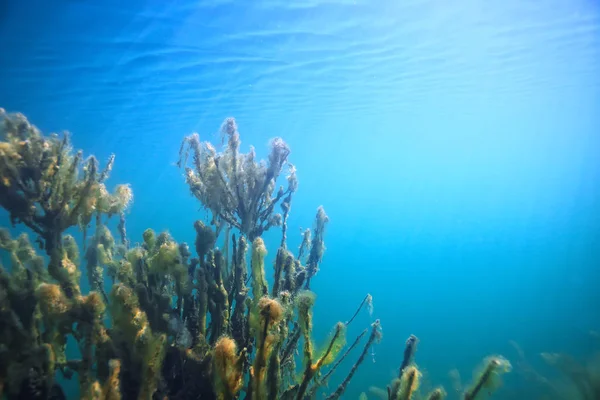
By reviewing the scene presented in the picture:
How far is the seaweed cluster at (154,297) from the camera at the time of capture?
7.81 feet

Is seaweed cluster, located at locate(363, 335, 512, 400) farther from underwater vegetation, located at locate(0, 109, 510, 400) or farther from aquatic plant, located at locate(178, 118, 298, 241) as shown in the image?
aquatic plant, located at locate(178, 118, 298, 241)

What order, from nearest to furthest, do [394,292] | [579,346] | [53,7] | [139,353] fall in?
[139,353] < [53,7] < [579,346] < [394,292]

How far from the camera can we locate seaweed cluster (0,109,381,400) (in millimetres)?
2381

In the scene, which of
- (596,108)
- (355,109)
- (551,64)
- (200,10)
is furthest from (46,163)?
(596,108)

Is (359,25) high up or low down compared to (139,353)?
up

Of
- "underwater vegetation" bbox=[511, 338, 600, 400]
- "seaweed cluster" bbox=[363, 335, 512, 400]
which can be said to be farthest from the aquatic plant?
"underwater vegetation" bbox=[511, 338, 600, 400]

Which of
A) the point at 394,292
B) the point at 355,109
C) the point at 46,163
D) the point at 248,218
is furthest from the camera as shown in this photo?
the point at 394,292

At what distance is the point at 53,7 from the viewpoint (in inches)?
457

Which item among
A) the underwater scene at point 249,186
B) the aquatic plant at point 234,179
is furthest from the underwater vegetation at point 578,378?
the aquatic plant at point 234,179

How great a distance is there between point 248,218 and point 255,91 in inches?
799

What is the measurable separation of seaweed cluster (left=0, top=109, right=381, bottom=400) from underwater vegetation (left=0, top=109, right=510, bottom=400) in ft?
0.04

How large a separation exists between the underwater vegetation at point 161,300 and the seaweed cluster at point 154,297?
0.04 feet

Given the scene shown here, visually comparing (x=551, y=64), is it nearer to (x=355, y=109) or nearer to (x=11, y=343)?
(x=355, y=109)

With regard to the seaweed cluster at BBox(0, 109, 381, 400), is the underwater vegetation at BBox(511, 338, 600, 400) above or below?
below
